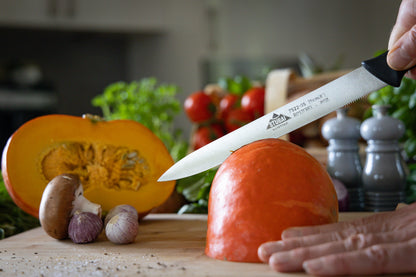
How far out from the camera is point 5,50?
4.23 metres

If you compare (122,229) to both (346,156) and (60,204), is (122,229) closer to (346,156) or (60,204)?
(60,204)

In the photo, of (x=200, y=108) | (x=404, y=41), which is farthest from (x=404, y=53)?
(x=200, y=108)

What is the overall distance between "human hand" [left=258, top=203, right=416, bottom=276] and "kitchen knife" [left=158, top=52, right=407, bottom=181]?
0.30 meters

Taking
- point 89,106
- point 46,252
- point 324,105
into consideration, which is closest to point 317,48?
point 89,106

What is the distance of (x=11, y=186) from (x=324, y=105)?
30.9 inches

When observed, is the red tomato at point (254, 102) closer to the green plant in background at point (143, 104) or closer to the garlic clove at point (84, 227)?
the green plant in background at point (143, 104)

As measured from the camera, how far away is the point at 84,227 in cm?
100

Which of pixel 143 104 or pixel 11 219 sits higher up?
pixel 143 104

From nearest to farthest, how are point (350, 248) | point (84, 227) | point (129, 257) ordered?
point (350, 248) < point (129, 257) < point (84, 227)

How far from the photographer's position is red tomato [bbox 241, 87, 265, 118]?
6.76 ft

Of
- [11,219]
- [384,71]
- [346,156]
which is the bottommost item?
[11,219]

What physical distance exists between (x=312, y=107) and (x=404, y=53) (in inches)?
8.9

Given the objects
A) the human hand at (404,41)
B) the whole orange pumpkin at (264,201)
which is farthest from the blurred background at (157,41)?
the whole orange pumpkin at (264,201)

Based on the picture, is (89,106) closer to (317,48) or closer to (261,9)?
(261,9)
